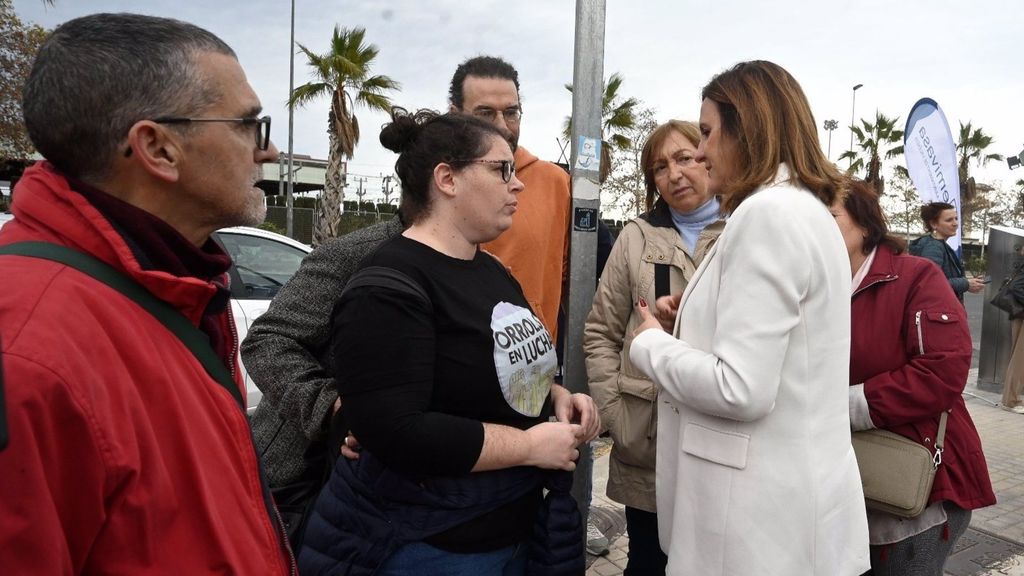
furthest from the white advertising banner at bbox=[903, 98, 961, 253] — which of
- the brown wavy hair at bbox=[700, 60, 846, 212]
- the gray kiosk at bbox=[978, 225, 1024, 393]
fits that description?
→ the brown wavy hair at bbox=[700, 60, 846, 212]

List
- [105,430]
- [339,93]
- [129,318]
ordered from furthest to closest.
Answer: [339,93], [129,318], [105,430]

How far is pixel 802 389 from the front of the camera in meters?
1.68

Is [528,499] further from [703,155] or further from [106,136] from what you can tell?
[106,136]

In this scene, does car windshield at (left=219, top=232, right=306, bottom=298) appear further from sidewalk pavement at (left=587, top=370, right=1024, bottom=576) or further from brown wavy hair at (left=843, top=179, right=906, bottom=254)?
brown wavy hair at (left=843, top=179, right=906, bottom=254)

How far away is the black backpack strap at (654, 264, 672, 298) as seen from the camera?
2604 mm

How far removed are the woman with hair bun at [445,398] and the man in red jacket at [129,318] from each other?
0.33 meters

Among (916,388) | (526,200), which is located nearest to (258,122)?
(526,200)

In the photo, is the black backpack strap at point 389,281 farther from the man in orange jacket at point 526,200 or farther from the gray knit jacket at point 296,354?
the man in orange jacket at point 526,200

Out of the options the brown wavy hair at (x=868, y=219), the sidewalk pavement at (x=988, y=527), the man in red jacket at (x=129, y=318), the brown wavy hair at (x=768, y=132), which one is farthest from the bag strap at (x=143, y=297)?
the sidewalk pavement at (x=988, y=527)

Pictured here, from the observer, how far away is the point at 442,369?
1.61m

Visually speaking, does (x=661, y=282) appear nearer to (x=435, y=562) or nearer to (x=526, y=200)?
(x=526, y=200)

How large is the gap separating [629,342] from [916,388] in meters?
0.92

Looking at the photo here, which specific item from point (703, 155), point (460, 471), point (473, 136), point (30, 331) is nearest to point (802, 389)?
point (703, 155)

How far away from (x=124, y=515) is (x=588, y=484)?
206 cm
